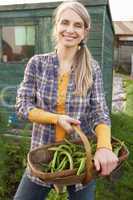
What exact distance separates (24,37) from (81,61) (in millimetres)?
4062

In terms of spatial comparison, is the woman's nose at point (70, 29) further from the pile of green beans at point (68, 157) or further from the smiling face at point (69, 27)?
the pile of green beans at point (68, 157)

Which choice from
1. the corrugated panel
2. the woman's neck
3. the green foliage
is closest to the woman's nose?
the woman's neck

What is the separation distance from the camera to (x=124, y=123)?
6195 mm

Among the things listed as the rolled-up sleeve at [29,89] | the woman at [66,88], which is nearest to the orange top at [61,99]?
the woman at [66,88]

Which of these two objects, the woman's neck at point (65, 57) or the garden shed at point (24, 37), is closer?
the woman's neck at point (65, 57)

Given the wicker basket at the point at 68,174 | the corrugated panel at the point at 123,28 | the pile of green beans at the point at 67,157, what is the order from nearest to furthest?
the wicker basket at the point at 68,174
the pile of green beans at the point at 67,157
the corrugated panel at the point at 123,28

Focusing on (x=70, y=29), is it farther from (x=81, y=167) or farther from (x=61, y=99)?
(x=81, y=167)

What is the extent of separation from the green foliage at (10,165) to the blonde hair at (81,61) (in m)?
2.46

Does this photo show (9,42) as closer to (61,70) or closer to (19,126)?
(19,126)

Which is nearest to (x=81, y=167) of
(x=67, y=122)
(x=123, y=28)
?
(x=67, y=122)

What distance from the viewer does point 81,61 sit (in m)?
2.25

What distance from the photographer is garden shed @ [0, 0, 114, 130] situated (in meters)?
5.91

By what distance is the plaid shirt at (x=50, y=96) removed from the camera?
220 cm

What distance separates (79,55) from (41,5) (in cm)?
398
